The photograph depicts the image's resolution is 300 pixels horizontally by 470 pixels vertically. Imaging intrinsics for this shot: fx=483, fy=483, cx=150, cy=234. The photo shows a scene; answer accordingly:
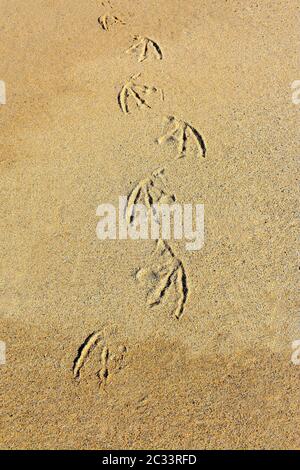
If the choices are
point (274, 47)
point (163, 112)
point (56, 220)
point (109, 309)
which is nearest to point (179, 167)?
point (163, 112)

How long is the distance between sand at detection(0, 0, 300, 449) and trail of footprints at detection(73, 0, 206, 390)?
2 cm

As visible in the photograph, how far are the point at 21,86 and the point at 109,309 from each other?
294cm

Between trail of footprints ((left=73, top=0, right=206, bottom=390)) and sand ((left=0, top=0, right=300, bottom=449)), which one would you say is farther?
trail of footprints ((left=73, top=0, right=206, bottom=390))

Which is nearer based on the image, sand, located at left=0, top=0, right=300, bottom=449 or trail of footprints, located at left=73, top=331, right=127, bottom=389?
sand, located at left=0, top=0, right=300, bottom=449

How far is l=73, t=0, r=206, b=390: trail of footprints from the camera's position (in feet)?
11.6

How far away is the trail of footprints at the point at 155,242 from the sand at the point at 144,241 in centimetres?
2

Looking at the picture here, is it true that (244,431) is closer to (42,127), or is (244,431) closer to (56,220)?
(56,220)

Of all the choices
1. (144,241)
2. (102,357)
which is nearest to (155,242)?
(144,241)

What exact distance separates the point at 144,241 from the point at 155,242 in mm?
95

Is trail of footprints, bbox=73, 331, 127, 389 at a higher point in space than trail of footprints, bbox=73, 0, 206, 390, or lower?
lower

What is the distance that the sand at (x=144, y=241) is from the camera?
3.33 m

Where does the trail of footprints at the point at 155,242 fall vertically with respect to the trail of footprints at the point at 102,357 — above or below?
above

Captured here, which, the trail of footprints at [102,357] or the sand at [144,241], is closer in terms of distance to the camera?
the sand at [144,241]

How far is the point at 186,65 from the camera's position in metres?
5.52
